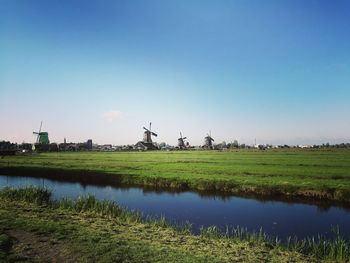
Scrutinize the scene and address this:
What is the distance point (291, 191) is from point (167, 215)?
567 inches

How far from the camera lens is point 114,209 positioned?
64.2 feet

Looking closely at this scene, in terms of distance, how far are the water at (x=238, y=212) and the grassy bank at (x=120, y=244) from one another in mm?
5184

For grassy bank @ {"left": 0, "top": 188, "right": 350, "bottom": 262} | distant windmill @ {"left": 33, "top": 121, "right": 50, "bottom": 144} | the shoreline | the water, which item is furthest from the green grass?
distant windmill @ {"left": 33, "top": 121, "right": 50, "bottom": 144}

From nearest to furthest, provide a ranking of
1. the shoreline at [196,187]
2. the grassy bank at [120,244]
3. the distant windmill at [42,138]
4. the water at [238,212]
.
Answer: the grassy bank at [120,244] < the water at [238,212] < the shoreline at [196,187] < the distant windmill at [42,138]

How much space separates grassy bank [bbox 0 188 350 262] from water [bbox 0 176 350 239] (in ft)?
17.0

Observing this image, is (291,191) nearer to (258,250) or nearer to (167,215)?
(167,215)

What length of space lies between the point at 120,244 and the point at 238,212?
15.2m

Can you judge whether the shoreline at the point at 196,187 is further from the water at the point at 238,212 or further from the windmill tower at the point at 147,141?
the windmill tower at the point at 147,141

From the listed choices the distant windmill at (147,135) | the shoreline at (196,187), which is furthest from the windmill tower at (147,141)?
the shoreline at (196,187)

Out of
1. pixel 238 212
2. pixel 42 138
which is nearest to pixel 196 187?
pixel 238 212

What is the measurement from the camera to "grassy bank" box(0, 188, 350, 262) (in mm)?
11078

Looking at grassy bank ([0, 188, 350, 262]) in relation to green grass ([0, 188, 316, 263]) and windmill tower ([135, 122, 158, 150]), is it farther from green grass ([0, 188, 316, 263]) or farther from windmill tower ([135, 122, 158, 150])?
windmill tower ([135, 122, 158, 150])

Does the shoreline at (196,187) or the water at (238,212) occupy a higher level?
the shoreline at (196,187)

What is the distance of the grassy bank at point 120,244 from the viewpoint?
36.3 feet
